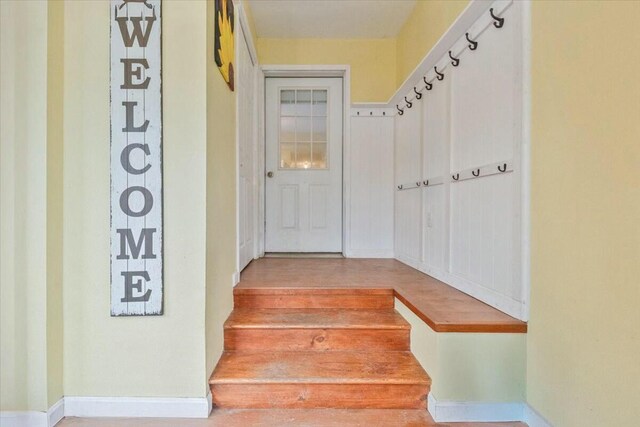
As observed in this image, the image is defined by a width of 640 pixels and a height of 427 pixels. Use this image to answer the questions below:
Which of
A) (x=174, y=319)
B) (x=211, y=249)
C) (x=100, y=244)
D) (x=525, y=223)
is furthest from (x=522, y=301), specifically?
(x=100, y=244)

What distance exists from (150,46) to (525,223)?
182 centimetres

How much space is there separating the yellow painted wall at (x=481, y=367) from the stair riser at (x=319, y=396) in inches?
6.1

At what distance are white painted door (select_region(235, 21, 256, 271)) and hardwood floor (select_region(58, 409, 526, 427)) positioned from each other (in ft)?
3.23

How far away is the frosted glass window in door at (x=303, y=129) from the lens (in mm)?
3674

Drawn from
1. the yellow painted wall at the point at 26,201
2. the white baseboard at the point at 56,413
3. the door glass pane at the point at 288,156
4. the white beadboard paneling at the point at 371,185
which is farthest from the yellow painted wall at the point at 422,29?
the white baseboard at the point at 56,413

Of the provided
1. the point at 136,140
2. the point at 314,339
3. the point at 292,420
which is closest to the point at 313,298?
the point at 314,339

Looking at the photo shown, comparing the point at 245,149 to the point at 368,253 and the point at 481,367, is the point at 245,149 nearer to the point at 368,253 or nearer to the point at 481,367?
the point at 368,253

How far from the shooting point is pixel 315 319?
1920 mm

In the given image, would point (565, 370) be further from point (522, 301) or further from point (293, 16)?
point (293, 16)

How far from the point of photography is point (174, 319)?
1.53m

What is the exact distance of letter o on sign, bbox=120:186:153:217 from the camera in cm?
150

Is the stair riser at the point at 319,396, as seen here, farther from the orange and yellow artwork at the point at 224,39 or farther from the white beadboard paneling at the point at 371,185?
the white beadboard paneling at the point at 371,185

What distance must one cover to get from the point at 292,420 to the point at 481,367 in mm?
865

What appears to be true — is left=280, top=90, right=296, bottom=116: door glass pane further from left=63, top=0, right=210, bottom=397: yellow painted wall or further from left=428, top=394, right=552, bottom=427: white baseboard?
left=428, top=394, right=552, bottom=427: white baseboard
